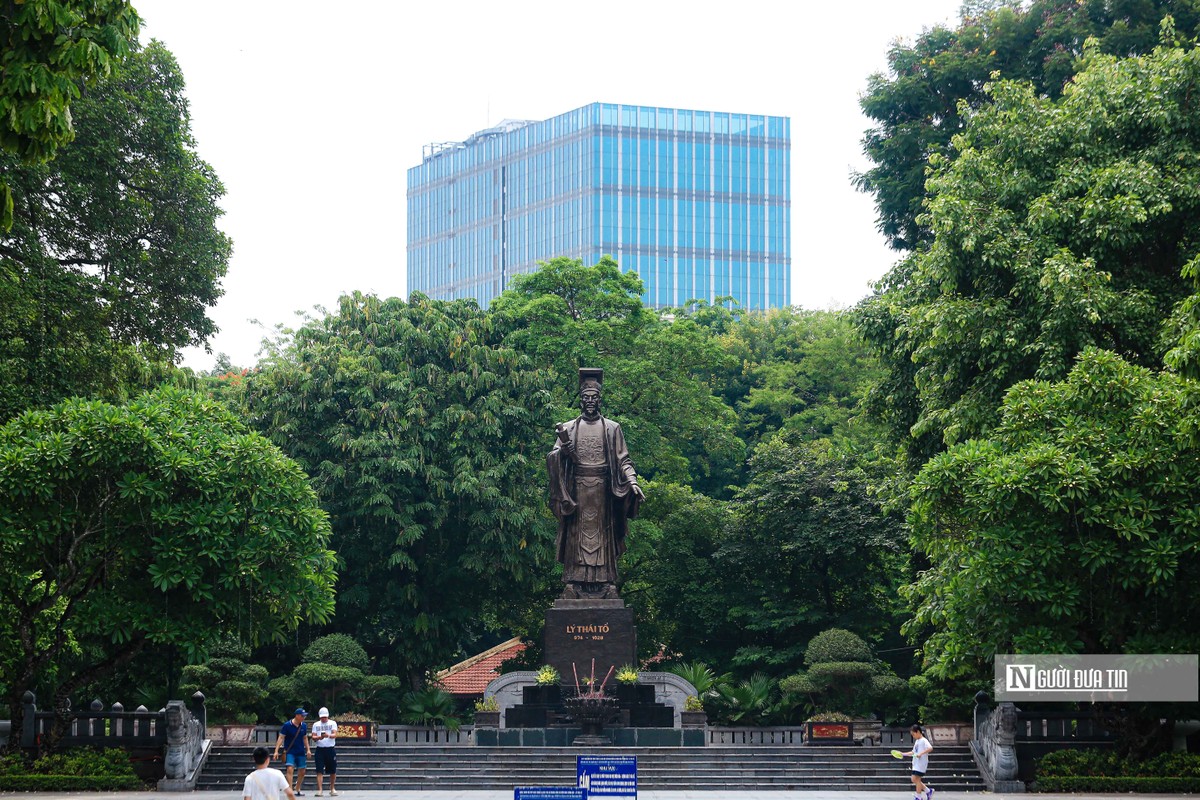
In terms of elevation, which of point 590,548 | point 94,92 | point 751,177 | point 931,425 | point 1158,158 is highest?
point 751,177

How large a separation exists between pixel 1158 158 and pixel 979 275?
340 centimetres

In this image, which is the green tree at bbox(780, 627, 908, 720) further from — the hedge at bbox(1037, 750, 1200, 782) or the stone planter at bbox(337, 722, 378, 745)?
the stone planter at bbox(337, 722, 378, 745)

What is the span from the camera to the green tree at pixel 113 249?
23938 millimetres

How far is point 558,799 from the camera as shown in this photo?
12562 mm

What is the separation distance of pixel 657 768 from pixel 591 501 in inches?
250

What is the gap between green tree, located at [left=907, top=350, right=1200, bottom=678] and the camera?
19172 mm

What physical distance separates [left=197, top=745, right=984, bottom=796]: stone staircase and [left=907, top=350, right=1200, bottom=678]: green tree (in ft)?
9.04

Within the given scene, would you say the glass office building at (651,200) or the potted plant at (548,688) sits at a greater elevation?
the glass office building at (651,200)

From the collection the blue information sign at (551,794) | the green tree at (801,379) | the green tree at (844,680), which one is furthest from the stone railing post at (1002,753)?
the green tree at (801,379)

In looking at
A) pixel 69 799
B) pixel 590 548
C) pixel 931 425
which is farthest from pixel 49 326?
pixel 931 425

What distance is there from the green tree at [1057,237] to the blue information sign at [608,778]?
11.2m

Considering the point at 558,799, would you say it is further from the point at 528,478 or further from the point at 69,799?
the point at 528,478

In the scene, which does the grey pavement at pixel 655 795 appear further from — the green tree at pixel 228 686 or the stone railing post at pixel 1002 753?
the green tree at pixel 228 686

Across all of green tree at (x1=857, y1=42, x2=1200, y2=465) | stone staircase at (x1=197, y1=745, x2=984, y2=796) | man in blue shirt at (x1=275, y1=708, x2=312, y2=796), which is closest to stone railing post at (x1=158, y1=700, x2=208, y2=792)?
stone staircase at (x1=197, y1=745, x2=984, y2=796)
